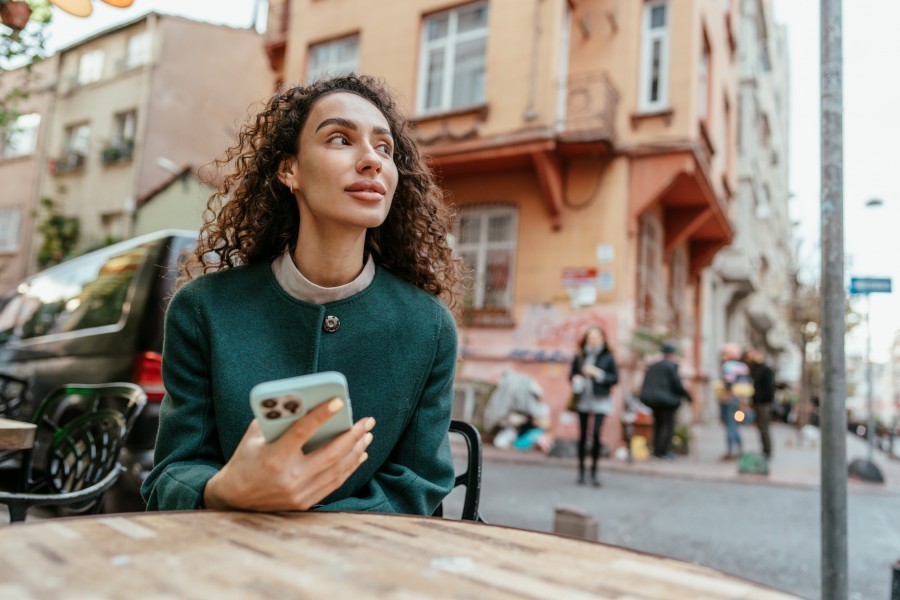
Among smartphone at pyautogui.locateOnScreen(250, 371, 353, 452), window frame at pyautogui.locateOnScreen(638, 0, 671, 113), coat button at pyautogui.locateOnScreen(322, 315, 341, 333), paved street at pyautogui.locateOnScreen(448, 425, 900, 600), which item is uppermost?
window frame at pyautogui.locateOnScreen(638, 0, 671, 113)

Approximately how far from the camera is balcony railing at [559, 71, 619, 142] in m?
10.7

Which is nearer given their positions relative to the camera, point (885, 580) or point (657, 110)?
point (885, 580)

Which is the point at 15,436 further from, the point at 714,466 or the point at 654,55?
the point at 654,55

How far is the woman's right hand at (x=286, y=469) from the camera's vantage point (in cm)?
109

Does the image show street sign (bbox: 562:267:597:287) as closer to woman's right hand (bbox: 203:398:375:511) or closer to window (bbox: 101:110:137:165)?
woman's right hand (bbox: 203:398:375:511)

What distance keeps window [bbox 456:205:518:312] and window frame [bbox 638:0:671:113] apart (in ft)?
9.72

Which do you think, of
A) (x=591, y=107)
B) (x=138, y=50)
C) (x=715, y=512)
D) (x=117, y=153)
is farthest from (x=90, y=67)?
(x=715, y=512)

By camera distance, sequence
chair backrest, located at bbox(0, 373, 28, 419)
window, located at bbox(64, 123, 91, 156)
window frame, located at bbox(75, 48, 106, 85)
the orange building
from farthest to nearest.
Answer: window frame, located at bbox(75, 48, 106, 85)
window, located at bbox(64, 123, 91, 156)
the orange building
chair backrest, located at bbox(0, 373, 28, 419)

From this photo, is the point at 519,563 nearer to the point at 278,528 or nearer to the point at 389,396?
the point at 278,528

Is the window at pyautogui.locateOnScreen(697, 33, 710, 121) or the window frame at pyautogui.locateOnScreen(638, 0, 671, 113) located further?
the window at pyautogui.locateOnScreen(697, 33, 710, 121)

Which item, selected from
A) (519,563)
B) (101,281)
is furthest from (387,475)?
(101,281)

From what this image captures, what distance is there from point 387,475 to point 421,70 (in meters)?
12.2

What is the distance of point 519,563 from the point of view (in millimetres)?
949

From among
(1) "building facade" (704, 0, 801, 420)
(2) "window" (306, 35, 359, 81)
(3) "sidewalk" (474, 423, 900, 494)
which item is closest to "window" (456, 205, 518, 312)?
(3) "sidewalk" (474, 423, 900, 494)
